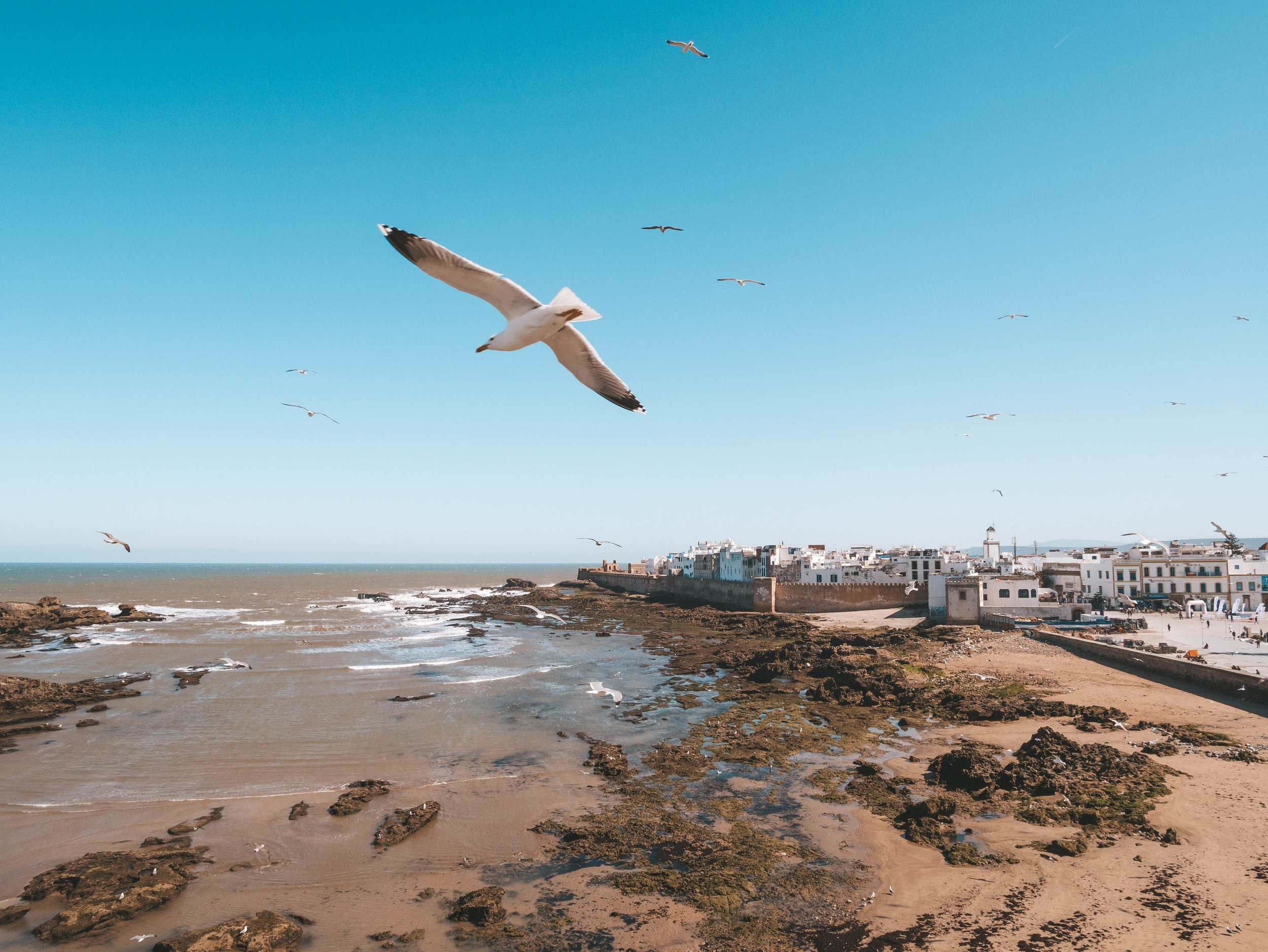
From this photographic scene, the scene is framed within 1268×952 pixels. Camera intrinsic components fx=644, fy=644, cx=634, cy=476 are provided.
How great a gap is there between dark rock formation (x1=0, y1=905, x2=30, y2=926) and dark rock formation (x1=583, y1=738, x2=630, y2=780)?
30.0 ft

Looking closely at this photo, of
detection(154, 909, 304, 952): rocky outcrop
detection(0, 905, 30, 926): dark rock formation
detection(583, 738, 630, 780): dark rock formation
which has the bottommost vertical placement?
detection(0, 905, 30, 926): dark rock formation

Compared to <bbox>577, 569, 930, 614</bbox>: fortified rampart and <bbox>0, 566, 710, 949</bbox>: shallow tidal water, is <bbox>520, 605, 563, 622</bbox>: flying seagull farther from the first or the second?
<bbox>577, 569, 930, 614</bbox>: fortified rampart

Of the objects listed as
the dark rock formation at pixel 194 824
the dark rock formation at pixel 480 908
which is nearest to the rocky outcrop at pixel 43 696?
the dark rock formation at pixel 194 824

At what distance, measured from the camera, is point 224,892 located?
9.24 meters

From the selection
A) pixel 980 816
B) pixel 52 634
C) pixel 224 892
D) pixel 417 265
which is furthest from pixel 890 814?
pixel 52 634

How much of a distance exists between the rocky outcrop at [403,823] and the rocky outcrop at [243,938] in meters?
2.51

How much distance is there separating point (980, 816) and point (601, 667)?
738 inches

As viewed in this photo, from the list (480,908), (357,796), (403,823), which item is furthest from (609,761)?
(480,908)

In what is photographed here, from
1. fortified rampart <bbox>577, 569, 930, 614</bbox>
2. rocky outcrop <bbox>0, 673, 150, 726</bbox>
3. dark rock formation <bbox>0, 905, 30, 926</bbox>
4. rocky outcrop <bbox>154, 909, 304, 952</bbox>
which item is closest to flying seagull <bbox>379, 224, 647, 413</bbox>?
rocky outcrop <bbox>154, 909, 304, 952</bbox>

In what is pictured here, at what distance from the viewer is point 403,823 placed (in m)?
11.3

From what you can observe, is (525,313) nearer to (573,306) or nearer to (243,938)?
(573,306)

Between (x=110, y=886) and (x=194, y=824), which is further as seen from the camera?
(x=194, y=824)

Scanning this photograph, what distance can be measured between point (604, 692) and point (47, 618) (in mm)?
41740

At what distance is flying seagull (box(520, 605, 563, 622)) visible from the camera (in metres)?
48.9
